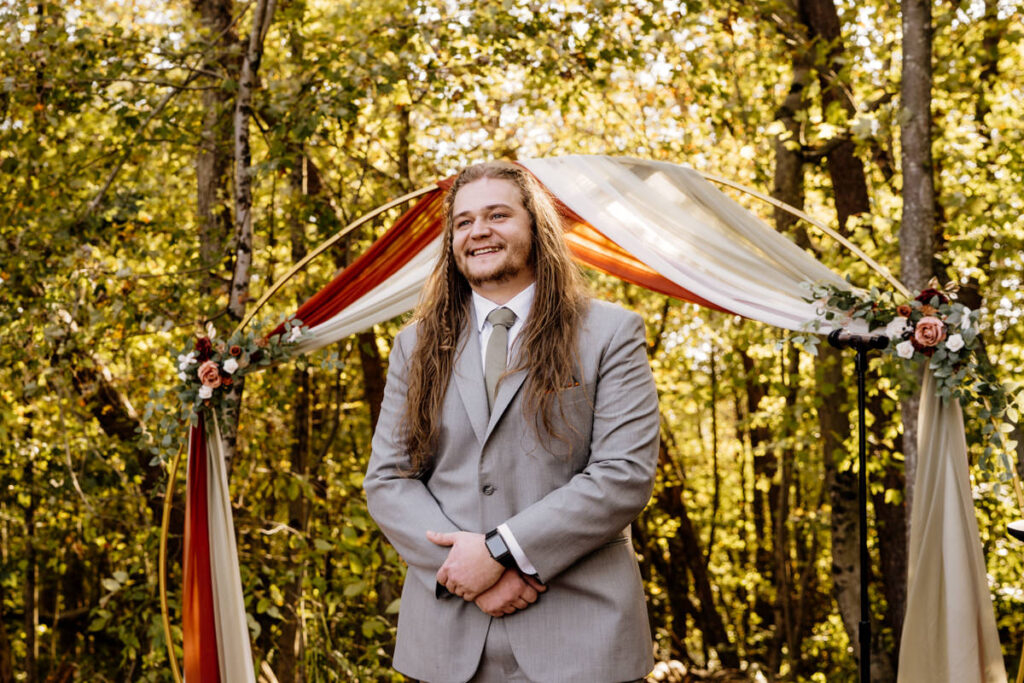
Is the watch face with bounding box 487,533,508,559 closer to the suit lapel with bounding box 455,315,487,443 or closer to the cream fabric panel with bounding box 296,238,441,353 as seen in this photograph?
the suit lapel with bounding box 455,315,487,443

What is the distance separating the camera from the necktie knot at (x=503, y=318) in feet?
6.88

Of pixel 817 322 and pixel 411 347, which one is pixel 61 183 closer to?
pixel 411 347

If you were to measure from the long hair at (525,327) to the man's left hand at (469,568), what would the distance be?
0.84ft

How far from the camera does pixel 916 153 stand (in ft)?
12.4

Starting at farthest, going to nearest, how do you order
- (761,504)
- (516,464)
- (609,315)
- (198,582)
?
(761,504) → (198,582) → (609,315) → (516,464)

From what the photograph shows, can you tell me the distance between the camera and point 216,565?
3.32 m

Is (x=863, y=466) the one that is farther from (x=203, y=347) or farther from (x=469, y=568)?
(x=203, y=347)

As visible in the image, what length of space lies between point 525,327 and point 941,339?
1432 mm

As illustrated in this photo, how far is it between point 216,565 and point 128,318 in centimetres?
132

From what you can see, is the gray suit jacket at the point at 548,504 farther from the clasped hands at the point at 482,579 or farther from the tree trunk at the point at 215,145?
the tree trunk at the point at 215,145

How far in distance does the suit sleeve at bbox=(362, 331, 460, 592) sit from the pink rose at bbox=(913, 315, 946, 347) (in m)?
1.57

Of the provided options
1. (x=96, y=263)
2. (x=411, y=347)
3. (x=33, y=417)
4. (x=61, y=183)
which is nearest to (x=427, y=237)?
(x=411, y=347)

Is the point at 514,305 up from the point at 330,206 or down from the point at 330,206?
down

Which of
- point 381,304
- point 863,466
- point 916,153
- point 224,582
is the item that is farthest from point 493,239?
point 916,153
